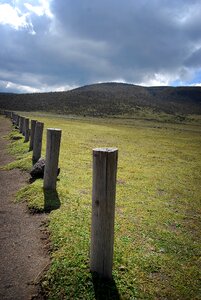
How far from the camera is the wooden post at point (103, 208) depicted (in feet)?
13.1

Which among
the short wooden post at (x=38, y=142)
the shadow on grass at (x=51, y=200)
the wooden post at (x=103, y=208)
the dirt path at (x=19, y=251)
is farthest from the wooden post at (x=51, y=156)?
the wooden post at (x=103, y=208)

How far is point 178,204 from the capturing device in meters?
8.48

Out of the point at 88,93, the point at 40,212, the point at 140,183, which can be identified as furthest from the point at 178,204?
the point at 88,93

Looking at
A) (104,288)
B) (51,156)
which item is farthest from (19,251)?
(51,156)

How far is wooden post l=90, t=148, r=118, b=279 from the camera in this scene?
13.1 ft

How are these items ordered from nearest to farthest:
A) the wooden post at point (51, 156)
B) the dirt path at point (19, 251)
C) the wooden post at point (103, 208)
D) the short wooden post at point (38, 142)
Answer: the wooden post at point (103, 208)
the dirt path at point (19, 251)
the wooden post at point (51, 156)
the short wooden post at point (38, 142)

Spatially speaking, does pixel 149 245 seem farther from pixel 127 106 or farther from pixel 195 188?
pixel 127 106

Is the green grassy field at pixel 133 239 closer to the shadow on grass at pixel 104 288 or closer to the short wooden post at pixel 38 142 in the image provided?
the shadow on grass at pixel 104 288

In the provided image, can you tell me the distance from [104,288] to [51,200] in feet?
11.9

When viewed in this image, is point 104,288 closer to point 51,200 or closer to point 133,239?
point 133,239

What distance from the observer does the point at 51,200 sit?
7410mm

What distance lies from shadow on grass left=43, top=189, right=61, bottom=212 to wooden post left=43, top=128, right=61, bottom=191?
0.26 meters

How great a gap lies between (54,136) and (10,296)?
4688 mm

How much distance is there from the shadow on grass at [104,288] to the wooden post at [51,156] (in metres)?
4.13
